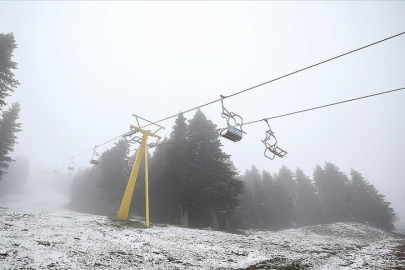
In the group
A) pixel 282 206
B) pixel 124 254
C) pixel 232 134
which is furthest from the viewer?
pixel 282 206

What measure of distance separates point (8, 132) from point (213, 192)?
1284 inches

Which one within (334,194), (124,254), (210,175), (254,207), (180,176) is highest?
(334,194)

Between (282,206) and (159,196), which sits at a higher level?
(282,206)

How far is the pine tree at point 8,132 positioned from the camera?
96.0 ft

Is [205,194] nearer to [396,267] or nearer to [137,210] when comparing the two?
[396,267]

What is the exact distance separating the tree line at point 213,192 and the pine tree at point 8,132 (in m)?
13.5

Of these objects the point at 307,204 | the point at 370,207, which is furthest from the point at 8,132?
the point at 370,207

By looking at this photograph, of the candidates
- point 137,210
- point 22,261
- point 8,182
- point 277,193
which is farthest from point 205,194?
point 8,182

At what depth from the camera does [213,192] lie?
2272 centimetres

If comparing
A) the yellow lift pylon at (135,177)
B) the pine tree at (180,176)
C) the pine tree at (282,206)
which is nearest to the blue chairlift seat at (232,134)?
the yellow lift pylon at (135,177)

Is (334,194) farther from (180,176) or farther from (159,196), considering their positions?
(180,176)

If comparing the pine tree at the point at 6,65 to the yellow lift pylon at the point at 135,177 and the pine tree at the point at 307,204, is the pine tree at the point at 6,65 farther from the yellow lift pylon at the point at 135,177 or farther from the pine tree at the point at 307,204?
the pine tree at the point at 307,204

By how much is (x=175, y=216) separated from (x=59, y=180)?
12095 centimetres

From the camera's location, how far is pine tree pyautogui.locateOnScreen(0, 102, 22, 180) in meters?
29.2
